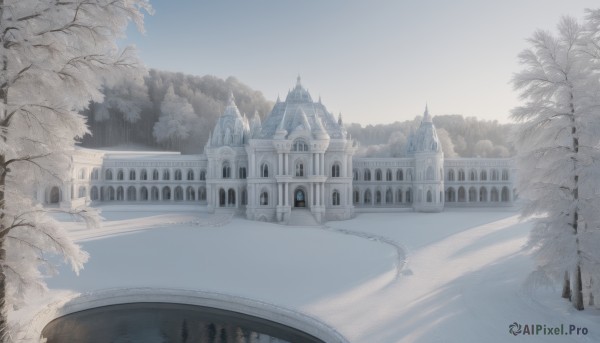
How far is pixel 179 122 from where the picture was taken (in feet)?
297

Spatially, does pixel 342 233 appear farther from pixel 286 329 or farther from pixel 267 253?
pixel 286 329

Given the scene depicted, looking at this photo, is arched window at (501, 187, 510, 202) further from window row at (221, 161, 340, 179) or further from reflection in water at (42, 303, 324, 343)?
reflection in water at (42, 303, 324, 343)

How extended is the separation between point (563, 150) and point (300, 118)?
33.8 meters

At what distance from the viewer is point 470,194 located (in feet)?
195

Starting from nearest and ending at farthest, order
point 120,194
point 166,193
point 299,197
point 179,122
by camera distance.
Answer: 1. point 299,197
2. point 120,194
3. point 166,193
4. point 179,122

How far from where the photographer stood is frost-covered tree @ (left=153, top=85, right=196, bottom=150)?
90000mm

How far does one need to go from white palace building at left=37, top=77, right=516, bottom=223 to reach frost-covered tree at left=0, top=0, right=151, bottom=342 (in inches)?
1430

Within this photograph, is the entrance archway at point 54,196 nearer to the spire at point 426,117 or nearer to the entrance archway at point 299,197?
the entrance archway at point 299,197

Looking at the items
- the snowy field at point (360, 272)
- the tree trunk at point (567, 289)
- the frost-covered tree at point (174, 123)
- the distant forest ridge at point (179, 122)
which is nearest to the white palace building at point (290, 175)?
the snowy field at point (360, 272)

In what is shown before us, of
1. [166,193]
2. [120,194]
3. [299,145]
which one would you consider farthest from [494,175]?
[120,194]

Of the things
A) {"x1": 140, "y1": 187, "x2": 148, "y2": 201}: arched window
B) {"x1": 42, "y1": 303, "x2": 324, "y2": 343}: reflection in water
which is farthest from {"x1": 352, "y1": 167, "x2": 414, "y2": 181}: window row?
{"x1": 42, "y1": 303, "x2": 324, "y2": 343}: reflection in water

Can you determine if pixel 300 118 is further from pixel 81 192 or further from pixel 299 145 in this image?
pixel 81 192

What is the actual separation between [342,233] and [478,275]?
56.1 ft

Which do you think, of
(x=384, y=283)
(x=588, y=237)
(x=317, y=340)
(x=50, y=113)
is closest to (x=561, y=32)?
(x=588, y=237)
